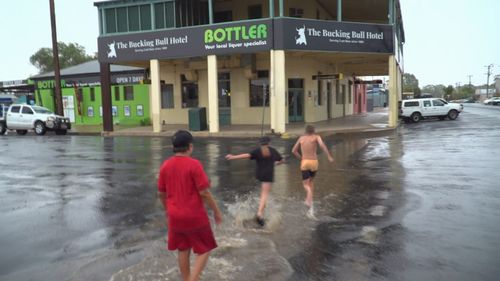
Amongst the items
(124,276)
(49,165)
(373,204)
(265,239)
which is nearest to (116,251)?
(124,276)

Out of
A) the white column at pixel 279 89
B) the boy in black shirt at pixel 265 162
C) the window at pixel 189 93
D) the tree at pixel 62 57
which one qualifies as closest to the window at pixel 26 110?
the window at pixel 189 93

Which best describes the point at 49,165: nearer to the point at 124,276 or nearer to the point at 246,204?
the point at 246,204

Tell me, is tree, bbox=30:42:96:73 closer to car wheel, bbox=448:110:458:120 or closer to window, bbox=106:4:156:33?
window, bbox=106:4:156:33

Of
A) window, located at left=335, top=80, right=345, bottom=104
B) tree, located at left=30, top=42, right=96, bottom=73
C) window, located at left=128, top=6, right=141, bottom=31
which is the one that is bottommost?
window, located at left=335, top=80, right=345, bottom=104

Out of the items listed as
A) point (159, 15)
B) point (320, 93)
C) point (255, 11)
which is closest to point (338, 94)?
point (320, 93)

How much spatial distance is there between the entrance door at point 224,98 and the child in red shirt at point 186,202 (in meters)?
24.7

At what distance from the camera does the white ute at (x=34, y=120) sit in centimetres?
2778

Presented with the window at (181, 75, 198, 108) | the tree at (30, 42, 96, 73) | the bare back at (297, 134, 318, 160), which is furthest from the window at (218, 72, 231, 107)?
the tree at (30, 42, 96, 73)

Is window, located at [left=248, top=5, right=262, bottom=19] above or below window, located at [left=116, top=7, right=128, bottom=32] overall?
above

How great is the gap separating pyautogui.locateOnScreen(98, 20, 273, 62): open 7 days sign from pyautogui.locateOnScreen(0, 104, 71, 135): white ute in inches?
191

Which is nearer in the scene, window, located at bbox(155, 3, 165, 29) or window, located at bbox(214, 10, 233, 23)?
window, located at bbox(155, 3, 165, 29)

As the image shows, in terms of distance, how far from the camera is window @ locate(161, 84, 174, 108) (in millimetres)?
31250

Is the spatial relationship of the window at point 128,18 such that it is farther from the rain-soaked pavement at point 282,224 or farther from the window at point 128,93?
the rain-soaked pavement at point 282,224

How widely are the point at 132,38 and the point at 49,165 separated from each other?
45.1 ft
